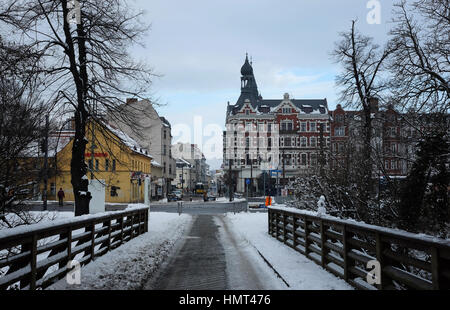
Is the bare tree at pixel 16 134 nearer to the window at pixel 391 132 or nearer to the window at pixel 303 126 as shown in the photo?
the window at pixel 391 132

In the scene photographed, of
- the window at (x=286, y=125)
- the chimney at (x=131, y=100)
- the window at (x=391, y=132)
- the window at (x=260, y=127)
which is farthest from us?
the window at (x=260, y=127)

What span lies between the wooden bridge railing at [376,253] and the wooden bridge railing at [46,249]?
15.4 feet

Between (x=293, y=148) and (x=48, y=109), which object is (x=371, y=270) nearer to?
(x=48, y=109)

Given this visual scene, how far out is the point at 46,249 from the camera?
5844mm

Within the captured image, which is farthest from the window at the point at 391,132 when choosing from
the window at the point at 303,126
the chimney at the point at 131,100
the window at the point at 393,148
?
the window at the point at 303,126

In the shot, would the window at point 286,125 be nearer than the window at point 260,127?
Yes

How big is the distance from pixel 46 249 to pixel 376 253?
481cm

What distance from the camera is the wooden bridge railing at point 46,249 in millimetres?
4828

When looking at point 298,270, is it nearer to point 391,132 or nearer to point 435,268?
point 435,268

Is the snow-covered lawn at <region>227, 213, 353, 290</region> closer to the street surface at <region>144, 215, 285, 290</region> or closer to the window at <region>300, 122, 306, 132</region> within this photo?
the street surface at <region>144, 215, 285, 290</region>

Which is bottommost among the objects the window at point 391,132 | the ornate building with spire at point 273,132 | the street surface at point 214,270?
the street surface at point 214,270

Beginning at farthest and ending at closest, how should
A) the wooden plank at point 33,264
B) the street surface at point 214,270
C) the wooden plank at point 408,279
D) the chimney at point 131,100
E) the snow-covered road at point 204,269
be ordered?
the chimney at point 131,100, the street surface at point 214,270, the snow-covered road at point 204,269, the wooden plank at point 33,264, the wooden plank at point 408,279

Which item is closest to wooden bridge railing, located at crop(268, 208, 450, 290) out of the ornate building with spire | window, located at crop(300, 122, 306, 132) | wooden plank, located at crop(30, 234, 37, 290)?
wooden plank, located at crop(30, 234, 37, 290)

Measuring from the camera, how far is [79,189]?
39.1ft
